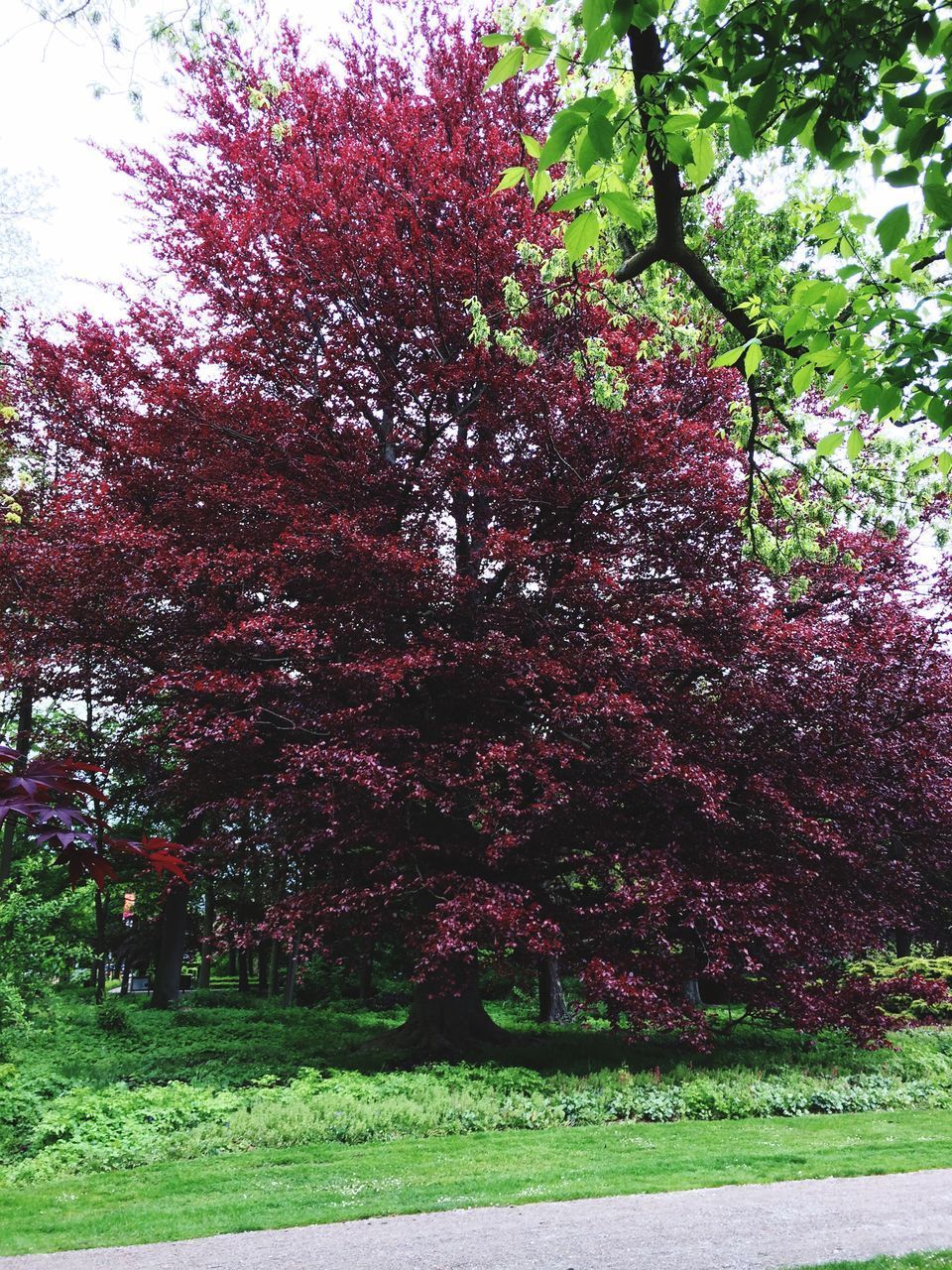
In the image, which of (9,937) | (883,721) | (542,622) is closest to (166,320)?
(542,622)

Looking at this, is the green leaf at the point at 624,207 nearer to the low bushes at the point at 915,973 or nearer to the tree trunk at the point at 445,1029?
the tree trunk at the point at 445,1029

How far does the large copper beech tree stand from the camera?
9.28 metres

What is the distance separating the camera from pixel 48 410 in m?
14.0

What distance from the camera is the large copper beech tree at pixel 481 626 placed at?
365 inches

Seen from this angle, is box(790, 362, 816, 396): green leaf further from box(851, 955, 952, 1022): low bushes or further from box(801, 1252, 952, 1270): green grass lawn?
box(851, 955, 952, 1022): low bushes

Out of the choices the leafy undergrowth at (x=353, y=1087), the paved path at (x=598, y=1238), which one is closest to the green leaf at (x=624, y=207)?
the paved path at (x=598, y=1238)

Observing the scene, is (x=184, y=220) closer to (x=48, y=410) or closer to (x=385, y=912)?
(x=48, y=410)

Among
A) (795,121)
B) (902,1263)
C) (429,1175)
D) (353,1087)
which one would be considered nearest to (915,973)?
(353,1087)

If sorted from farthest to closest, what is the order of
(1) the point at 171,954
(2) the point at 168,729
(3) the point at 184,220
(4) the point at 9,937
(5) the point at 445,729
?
(1) the point at 171,954, (3) the point at 184,220, (2) the point at 168,729, (5) the point at 445,729, (4) the point at 9,937

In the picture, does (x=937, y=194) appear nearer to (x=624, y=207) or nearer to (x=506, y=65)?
(x=624, y=207)

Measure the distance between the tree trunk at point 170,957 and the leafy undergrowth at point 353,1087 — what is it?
3736 millimetres

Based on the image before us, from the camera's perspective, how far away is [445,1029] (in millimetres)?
11234

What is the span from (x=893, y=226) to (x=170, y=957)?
58.8ft

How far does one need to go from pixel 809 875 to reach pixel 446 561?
5592mm
